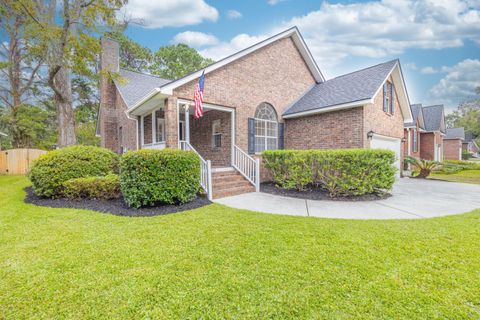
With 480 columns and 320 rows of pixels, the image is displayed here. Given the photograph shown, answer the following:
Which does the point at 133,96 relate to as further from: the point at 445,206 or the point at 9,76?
the point at 445,206

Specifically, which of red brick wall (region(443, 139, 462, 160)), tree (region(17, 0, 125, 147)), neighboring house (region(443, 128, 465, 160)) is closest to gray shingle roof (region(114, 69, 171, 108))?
tree (region(17, 0, 125, 147))

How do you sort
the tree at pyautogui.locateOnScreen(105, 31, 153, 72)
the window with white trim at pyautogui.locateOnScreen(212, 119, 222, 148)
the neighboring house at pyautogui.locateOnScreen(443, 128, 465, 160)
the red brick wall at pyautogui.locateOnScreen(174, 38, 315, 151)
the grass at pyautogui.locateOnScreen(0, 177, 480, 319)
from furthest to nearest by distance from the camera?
the neighboring house at pyautogui.locateOnScreen(443, 128, 465, 160) → the tree at pyautogui.locateOnScreen(105, 31, 153, 72) → the window with white trim at pyautogui.locateOnScreen(212, 119, 222, 148) → the red brick wall at pyautogui.locateOnScreen(174, 38, 315, 151) → the grass at pyautogui.locateOnScreen(0, 177, 480, 319)

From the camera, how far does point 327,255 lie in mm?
3006

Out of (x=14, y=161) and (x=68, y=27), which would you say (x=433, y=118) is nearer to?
(x=68, y=27)

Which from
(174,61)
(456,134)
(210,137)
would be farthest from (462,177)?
(174,61)

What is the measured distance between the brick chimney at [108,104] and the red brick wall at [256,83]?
366 inches

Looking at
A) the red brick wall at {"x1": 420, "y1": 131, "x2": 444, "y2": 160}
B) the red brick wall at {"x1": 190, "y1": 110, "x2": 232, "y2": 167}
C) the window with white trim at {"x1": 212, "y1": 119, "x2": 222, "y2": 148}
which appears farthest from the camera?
the red brick wall at {"x1": 420, "y1": 131, "x2": 444, "y2": 160}

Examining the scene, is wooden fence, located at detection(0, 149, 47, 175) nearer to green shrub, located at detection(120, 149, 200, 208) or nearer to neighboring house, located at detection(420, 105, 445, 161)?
green shrub, located at detection(120, 149, 200, 208)

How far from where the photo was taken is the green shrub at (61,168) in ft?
21.0

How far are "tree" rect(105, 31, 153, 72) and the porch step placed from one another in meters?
23.2

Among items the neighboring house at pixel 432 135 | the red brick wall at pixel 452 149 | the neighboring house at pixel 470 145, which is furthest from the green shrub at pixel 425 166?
the neighboring house at pixel 470 145

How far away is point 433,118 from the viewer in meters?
21.2

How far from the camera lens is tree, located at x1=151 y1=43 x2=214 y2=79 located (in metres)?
26.9

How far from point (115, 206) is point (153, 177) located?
4.61 ft
